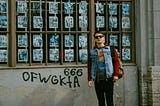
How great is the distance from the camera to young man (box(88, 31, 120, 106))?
27.0ft

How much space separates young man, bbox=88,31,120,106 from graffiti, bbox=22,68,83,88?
1714 millimetres

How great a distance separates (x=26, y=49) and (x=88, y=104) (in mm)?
1967

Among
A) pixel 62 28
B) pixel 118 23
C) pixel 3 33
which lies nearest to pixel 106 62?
pixel 62 28

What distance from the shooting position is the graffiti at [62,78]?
9.76 m

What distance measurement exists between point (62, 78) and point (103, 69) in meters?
1.91

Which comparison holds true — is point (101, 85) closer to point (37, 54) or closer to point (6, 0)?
point (37, 54)

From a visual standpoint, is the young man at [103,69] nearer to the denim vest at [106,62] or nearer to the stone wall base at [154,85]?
the denim vest at [106,62]

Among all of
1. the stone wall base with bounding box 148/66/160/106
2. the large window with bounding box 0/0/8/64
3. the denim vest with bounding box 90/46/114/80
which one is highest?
the large window with bounding box 0/0/8/64

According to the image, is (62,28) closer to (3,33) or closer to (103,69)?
(3,33)

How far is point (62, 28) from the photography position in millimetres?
10086

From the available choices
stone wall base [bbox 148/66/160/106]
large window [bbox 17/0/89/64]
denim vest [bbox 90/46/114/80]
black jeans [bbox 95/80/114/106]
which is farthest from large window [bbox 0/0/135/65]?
black jeans [bbox 95/80/114/106]

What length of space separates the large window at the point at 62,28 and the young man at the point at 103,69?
6.10ft

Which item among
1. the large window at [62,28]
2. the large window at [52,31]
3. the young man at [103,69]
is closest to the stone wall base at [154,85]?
Result: the large window at [62,28]

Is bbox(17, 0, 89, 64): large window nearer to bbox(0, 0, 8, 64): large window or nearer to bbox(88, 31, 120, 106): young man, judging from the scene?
bbox(0, 0, 8, 64): large window
